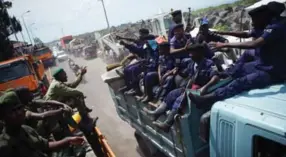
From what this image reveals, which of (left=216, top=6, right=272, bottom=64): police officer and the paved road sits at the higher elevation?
(left=216, top=6, right=272, bottom=64): police officer

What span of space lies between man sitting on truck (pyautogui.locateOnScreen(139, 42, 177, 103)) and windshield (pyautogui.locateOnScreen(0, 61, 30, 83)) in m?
7.78

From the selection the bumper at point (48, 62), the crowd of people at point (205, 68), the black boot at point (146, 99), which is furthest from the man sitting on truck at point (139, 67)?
the bumper at point (48, 62)

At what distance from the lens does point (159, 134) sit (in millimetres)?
4211

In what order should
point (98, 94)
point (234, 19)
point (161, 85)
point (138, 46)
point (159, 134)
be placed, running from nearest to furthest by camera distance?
1. point (159, 134)
2. point (161, 85)
3. point (138, 46)
4. point (98, 94)
5. point (234, 19)

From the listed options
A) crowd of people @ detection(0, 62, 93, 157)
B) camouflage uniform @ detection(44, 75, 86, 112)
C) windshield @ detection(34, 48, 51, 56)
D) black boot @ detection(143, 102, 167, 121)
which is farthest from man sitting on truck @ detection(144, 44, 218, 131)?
windshield @ detection(34, 48, 51, 56)

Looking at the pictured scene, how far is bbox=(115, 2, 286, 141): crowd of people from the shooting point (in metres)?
2.81

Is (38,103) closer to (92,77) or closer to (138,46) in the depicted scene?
(138,46)

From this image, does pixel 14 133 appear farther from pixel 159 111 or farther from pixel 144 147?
pixel 144 147

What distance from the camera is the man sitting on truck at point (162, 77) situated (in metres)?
4.43

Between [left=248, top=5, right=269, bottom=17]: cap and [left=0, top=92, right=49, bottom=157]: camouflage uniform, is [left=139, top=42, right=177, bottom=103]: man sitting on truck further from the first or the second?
[left=0, top=92, right=49, bottom=157]: camouflage uniform

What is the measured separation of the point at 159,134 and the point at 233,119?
75.2 inches

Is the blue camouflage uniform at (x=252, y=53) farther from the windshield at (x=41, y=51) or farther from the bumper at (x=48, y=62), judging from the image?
the bumper at (x=48, y=62)

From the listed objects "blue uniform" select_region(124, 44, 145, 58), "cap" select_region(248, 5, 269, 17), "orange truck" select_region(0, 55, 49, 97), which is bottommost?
"orange truck" select_region(0, 55, 49, 97)

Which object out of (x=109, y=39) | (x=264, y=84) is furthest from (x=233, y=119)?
(x=109, y=39)
